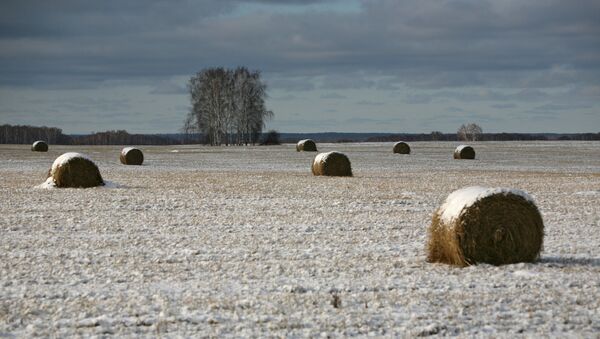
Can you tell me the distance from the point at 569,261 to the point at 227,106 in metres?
88.9

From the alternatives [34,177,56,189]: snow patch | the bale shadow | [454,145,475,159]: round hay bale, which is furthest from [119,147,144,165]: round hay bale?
the bale shadow

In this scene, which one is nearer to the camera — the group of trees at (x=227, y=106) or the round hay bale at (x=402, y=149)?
the round hay bale at (x=402, y=149)

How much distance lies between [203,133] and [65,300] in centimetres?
9158

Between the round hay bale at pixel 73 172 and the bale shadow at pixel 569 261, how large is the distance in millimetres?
17186

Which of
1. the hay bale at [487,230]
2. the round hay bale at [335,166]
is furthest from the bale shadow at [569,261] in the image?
the round hay bale at [335,166]

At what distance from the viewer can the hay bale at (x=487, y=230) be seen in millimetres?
11391

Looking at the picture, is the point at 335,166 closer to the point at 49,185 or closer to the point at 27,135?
the point at 49,185

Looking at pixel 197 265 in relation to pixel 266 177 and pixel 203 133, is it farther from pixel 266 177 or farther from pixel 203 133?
pixel 203 133

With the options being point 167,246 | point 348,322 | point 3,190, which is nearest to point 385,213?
point 167,246

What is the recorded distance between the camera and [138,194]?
23.2 meters

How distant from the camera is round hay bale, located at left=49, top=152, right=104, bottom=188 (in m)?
25.8

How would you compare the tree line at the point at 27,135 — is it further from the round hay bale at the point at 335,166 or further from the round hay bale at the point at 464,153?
the round hay bale at the point at 335,166

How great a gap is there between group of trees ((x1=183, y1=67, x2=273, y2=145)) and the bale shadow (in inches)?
3410

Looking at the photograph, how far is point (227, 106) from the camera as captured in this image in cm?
9944
